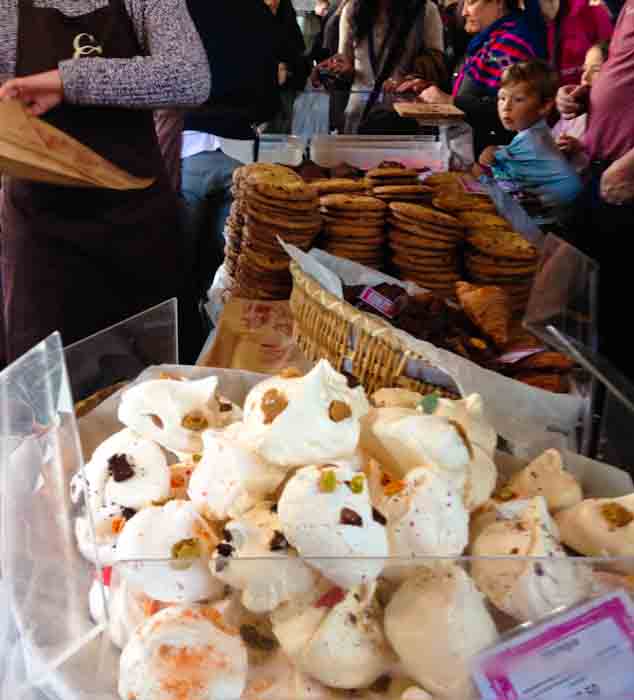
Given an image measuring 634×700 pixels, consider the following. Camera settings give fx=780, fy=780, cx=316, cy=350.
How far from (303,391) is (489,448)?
0.24m

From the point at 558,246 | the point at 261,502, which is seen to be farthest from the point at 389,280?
the point at 261,502

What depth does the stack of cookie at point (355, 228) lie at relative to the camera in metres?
1.84

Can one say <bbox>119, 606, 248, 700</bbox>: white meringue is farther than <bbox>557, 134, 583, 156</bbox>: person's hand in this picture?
No

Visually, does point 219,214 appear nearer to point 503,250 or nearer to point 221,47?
point 221,47

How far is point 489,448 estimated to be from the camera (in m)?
0.86

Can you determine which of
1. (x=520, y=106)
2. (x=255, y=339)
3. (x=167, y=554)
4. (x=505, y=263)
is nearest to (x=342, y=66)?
(x=520, y=106)

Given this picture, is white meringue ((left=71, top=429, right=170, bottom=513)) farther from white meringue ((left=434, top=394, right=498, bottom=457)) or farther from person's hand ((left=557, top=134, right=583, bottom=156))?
person's hand ((left=557, top=134, right=583, bottom=156))

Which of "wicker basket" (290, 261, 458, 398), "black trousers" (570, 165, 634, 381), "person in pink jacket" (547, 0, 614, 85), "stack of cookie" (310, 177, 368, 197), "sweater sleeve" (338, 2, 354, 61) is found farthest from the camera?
"sweater sleeve" (338, 2, 354, 61)

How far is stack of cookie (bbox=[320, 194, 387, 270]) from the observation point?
6.03ft

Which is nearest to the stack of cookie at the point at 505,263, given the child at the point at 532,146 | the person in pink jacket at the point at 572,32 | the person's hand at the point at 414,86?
the child at the point at 532,146

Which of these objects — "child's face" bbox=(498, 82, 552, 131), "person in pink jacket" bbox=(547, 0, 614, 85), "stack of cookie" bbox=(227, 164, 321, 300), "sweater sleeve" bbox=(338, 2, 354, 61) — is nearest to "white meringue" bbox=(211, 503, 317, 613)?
"stack of cookie" bbox=(227, 164, 321, 300)

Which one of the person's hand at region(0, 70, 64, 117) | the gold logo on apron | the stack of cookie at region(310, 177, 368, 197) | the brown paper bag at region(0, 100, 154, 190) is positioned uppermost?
the gold logo on apron

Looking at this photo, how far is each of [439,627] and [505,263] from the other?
1253 millimetres

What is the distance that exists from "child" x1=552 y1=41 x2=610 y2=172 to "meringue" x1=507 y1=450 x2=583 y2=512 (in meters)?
1.66
